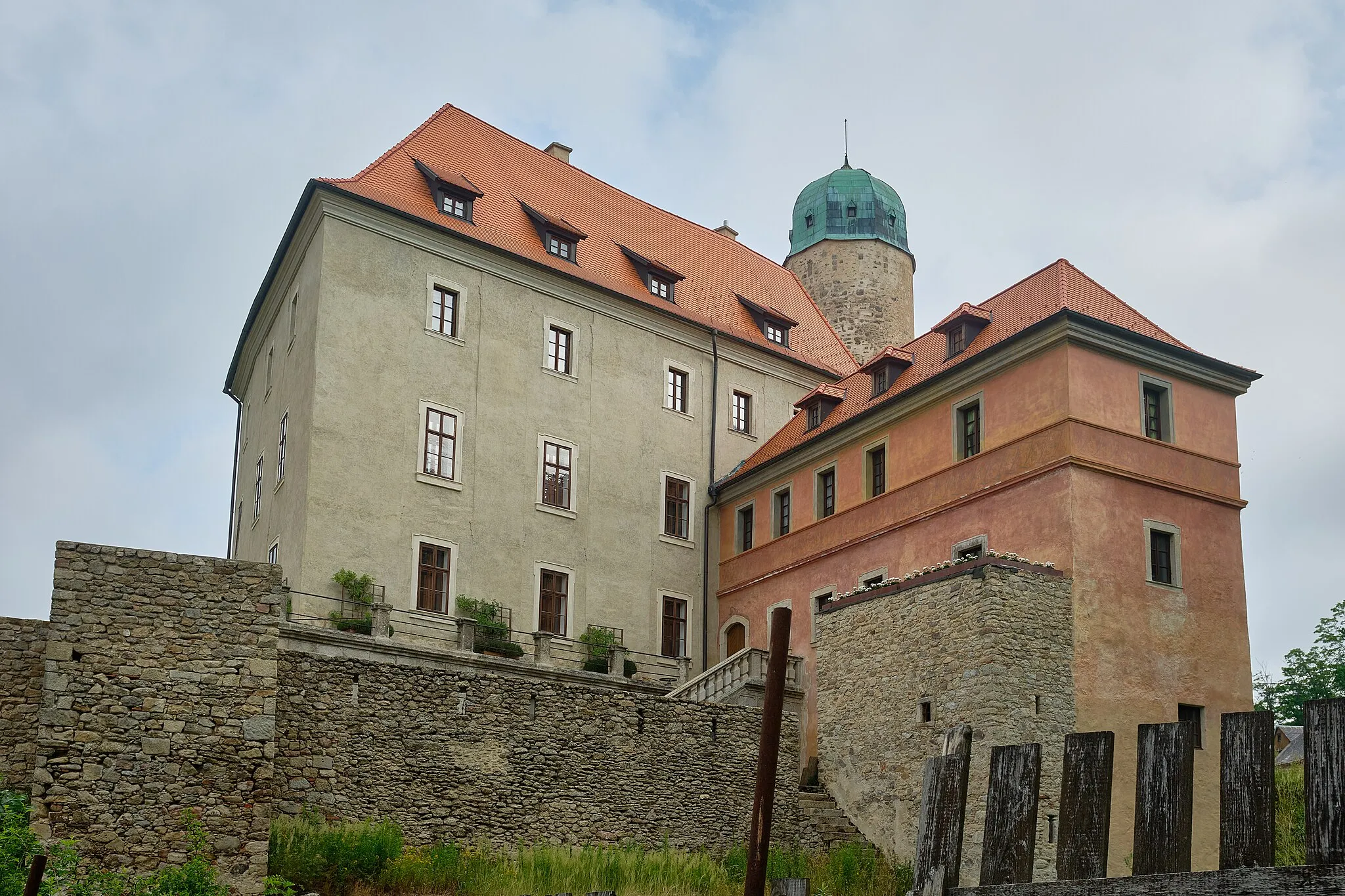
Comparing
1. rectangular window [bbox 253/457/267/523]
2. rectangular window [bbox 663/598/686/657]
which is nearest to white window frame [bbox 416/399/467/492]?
rectangular window [bbox 253/457/267/523]

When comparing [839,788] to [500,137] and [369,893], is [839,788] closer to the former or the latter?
[369,893]

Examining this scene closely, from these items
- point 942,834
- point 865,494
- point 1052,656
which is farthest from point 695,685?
point 942,834

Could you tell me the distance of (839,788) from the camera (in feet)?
86.6

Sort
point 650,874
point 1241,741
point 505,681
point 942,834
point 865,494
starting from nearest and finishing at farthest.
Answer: point 1241,741
point 942,834
point 650,874
point 505,681
point 865,494

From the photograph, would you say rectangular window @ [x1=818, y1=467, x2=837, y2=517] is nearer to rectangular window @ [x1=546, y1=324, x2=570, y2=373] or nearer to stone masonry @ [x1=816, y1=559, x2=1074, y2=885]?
stone masonry @ [x1=816, y1=559, x2=1074, y2=885]

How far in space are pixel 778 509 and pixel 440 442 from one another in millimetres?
8219

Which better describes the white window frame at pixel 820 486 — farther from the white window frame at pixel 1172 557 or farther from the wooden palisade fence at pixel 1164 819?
the wooden palisade fence at pixel 1164 819

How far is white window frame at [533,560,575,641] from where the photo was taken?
104 ft

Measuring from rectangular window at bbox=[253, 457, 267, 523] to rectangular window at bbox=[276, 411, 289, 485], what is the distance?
1.64 m

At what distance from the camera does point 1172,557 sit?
26.1 metres

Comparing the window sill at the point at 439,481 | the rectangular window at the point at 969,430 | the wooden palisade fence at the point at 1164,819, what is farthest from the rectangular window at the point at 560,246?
the wooden palisade fence at the point at 1164,819

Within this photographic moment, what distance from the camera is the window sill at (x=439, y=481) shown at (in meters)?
30.7

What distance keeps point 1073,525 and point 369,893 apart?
13476mm

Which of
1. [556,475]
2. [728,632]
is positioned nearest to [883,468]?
[728,632]
